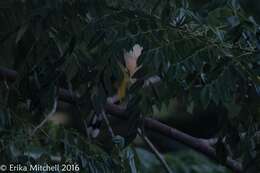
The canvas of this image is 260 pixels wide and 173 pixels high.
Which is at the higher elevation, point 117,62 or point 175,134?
point 117,62

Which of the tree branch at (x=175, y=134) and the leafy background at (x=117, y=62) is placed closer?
the leafy background at (x=117, y=62)

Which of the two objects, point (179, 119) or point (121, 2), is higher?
point (121, 2)

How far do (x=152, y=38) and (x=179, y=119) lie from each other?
4.30 m

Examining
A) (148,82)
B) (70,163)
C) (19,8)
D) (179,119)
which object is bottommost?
(179,119)

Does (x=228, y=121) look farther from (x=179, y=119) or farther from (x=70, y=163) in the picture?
(x=179, y=119)

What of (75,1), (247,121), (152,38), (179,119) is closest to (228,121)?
(247,121)

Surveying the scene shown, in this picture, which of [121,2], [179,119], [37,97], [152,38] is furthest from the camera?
[179,119]

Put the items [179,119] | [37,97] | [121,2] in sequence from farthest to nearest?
[179,119], [37,97], [121,2]

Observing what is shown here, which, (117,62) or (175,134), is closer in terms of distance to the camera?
(117,62)

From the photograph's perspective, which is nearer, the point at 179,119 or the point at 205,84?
the point at 205,84

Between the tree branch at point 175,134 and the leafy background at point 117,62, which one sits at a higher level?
the leafy background at point 117,62

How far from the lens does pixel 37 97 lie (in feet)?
8.73

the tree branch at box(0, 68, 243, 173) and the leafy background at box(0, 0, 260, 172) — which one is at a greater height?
the leafy background at box(0, 0, 260, 172)

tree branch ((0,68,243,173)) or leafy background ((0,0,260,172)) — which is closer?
leafy background ((0,0,260,172))
